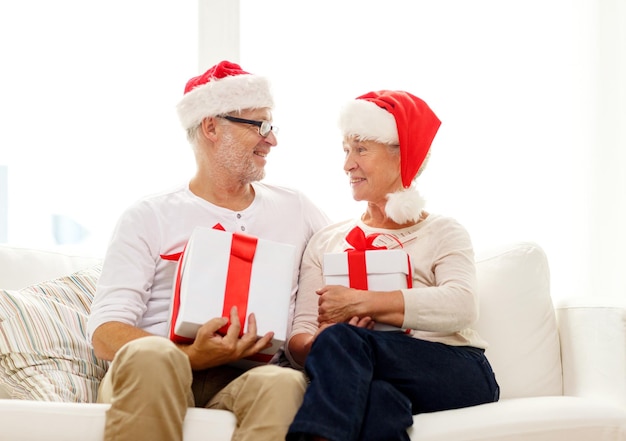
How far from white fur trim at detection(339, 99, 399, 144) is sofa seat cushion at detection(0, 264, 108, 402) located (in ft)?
3.02

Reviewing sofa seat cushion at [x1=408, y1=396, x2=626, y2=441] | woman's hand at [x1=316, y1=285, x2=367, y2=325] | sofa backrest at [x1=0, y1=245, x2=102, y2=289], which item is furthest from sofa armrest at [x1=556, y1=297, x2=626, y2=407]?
sofa backrest at [x1=0, y1=245, x2=102, y2=289]

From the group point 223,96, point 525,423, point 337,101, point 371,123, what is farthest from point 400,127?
point 337,101

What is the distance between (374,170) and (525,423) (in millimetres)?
820

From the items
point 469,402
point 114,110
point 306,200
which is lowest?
point 469,402

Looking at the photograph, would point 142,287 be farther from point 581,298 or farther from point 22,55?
point 22,55

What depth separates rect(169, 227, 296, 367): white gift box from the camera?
1934 millimetres

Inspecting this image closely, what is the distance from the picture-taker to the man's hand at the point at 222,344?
1907mm

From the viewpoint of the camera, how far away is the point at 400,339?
6.48 ft

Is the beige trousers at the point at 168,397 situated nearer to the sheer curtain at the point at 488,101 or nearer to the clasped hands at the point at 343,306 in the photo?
the clasped hands at the point at 343,306

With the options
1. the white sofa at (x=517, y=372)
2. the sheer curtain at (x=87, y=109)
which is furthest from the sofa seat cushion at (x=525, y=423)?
the sheer curtain at (x=87, y=109)

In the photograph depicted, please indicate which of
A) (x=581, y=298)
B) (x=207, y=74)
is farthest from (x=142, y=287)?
(x=581, y=298)

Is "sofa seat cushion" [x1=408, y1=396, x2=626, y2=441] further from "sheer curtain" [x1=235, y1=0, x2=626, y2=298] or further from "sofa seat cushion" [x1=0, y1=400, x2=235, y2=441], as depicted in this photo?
"sheer curtain" [x1=235, y1=0, x2=626, y2=298]

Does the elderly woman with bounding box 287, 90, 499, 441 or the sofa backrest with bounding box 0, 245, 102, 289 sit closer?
the elderly woman with bounding box 287, 90, 499, 441

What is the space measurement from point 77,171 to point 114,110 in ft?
0.99
